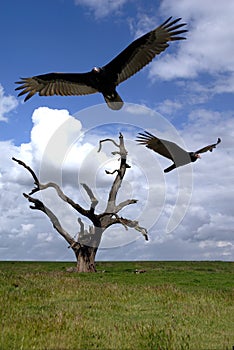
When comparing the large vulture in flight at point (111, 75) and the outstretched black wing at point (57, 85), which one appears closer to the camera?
the large vulture in flight at point (111, 75)

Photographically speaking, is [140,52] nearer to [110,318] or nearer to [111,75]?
[111,75]

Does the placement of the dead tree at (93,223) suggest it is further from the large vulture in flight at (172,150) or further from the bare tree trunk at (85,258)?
the large vulture in flight at (172,150)

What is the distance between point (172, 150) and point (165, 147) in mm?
265

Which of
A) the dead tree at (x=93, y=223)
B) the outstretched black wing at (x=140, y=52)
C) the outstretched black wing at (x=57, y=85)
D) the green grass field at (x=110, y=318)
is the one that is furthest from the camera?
the dead tree at (x=93, y=223)

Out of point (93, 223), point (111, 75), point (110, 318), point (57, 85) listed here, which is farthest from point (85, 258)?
point (110, 318)

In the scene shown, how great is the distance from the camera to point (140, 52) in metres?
15.9

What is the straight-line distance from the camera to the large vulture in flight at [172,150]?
50.6 ft

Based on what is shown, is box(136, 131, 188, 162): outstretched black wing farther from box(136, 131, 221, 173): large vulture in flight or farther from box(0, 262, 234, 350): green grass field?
box(0, 262, 234, 350): green grass field

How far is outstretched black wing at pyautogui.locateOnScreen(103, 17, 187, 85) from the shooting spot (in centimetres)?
1509

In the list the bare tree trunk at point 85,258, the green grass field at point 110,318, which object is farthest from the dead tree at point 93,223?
the green grass field at point 110,318

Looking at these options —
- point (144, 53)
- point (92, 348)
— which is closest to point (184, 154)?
point (144, 53)

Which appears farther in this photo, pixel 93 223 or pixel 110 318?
pixel 93 223

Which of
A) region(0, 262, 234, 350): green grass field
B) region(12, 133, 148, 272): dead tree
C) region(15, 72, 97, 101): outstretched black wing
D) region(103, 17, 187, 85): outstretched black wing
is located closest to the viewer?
region(0, 262, 234, 350): green grass field

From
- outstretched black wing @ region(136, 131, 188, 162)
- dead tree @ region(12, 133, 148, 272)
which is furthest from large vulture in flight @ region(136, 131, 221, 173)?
dead tree @ region(12, 133, 148, 272)
